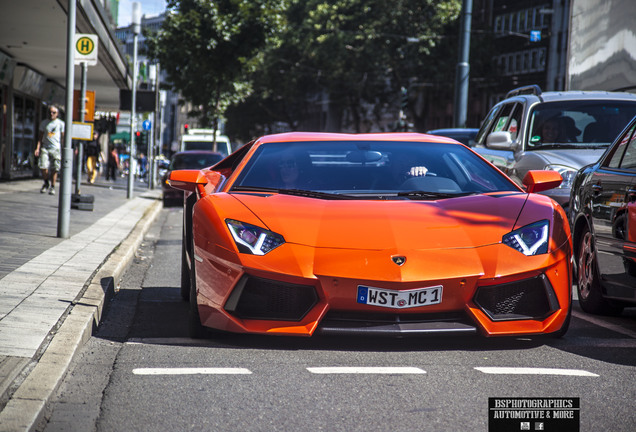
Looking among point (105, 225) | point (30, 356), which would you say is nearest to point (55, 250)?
point (105, 225)

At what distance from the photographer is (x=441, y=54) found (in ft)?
190

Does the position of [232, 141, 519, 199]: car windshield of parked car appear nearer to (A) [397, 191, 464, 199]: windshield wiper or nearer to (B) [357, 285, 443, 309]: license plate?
(A) [397, 191, 464, 199]: windshield wiper

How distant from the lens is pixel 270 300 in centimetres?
548

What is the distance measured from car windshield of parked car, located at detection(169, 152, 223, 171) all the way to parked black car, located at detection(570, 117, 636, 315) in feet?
63.8

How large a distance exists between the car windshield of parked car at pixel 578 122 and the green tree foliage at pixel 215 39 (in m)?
27.6

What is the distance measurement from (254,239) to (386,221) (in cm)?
73

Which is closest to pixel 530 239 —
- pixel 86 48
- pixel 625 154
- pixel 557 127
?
pixel 625 154

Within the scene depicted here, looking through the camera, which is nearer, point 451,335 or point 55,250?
point 451,335

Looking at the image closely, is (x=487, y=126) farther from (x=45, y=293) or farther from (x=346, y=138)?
(x=45, y=293)

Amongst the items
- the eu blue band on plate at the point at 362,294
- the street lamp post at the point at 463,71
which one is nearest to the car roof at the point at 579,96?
the eu blue band on plate at the point at 362,294

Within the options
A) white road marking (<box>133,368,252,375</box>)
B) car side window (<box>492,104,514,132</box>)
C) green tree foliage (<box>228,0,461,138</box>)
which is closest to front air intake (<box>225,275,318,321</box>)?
white road marking (<box>133,368,252,375</box>)

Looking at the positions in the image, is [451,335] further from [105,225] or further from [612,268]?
[105,225]

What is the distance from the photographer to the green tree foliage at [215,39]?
38344 mm

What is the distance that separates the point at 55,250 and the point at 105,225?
445cm
